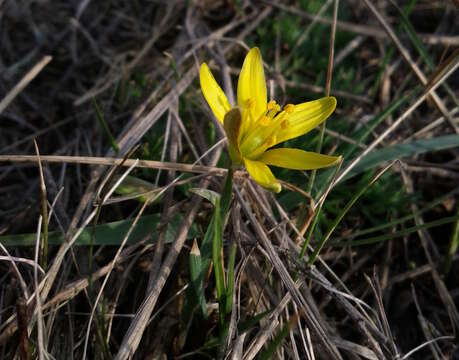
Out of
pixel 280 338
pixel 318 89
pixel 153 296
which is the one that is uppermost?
pixel 318 89

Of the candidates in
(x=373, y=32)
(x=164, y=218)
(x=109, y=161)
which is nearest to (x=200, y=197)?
(x=164, y=218)

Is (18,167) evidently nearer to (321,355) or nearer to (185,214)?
(185,214)

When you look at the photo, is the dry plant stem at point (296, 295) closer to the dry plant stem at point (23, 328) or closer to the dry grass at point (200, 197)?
the dry grass at point (200, 197)

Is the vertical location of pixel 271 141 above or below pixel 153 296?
above

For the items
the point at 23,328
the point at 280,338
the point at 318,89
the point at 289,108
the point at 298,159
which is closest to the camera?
the point at 280,338

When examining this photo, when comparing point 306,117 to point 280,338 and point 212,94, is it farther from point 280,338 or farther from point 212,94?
point 280,338

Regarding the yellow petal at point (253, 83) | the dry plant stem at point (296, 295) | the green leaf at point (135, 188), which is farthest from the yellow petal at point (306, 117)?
the green leaf at point (135, 188)

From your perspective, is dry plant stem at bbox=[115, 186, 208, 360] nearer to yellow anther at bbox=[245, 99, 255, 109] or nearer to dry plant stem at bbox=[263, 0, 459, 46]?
yellow anther at bbox=[245, 99, 255, 109]
